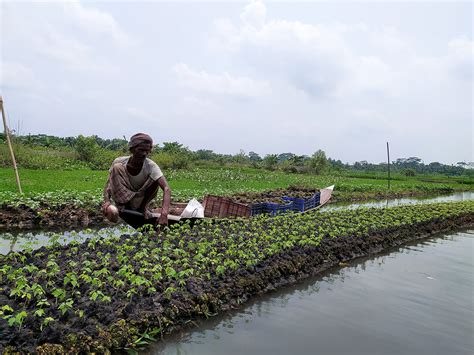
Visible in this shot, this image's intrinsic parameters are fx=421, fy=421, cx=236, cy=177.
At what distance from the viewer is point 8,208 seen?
912 cm

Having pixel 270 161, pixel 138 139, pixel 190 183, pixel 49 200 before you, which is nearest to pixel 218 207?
pixel 138 139

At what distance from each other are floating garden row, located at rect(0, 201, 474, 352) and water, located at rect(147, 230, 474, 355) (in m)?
0.33

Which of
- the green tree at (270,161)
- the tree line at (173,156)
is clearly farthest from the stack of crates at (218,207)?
the green tree at (270,161)

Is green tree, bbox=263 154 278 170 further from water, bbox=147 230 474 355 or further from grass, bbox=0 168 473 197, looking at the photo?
water, bbox=147 230 474 355

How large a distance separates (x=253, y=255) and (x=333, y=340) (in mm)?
1783

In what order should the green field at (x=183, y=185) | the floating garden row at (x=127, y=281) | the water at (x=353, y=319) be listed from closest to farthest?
the floating garden row at (x=127, y=281) → the water at (x=353, y=319) → the green field at (x=183, y=185)

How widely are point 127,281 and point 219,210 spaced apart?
16.6 feet

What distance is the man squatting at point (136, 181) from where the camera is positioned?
20.7ft

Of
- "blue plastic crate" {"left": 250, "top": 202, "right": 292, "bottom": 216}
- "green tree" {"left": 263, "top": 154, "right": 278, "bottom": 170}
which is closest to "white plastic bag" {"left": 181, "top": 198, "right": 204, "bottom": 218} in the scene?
"blue plastic crate" {"left": 250, "top": 202, "right": 292, "bottom": 216}

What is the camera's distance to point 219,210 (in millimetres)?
9578

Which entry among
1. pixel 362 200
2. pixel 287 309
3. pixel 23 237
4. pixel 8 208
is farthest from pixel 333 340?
pixel 362 200

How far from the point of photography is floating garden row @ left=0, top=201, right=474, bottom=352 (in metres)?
3.54

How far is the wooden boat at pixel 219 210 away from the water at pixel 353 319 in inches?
A: 98.6

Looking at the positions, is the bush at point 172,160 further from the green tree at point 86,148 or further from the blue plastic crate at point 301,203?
the blue plastic crate at point 301,203
